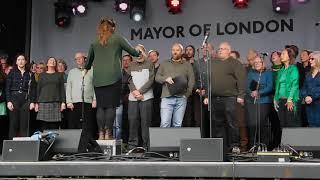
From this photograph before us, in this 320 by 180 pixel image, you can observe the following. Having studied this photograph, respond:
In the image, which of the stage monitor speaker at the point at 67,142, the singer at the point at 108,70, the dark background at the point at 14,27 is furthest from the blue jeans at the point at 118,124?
the dark background at the point at 14,27

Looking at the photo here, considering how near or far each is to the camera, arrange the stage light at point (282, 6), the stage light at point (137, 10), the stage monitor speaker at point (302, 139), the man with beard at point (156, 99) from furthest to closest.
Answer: the stage light at point (137, 10), the stage light at point (282, 6), the man with beard at point (156, 99), the stage monitor speaker at point (302, 139)

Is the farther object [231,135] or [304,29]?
[304,29]

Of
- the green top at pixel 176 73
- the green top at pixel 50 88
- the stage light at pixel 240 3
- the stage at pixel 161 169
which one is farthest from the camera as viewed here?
the stage light at pixel 240 3

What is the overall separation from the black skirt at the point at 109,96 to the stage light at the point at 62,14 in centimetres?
387

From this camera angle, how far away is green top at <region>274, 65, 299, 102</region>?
576 cm

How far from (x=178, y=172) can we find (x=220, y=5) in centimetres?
492

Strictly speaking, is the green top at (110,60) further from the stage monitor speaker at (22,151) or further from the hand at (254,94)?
the hand at (254,94)

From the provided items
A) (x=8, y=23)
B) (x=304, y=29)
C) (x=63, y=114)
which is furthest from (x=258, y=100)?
(x=8, y=23)

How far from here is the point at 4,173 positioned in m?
3.98

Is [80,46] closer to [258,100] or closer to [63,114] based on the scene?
[63,114]

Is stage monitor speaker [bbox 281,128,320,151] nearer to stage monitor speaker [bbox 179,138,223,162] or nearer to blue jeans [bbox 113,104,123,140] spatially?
stage monitor speaker [bbox 179,138,223,162]

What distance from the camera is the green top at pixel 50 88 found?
628 centimetres

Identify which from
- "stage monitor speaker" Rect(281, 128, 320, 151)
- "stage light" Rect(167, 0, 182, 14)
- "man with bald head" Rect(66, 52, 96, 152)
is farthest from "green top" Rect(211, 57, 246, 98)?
"stage light" Rect(167, 0, 182, 14)

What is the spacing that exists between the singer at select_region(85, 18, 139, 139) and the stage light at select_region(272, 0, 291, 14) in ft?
Answer: 11.4
